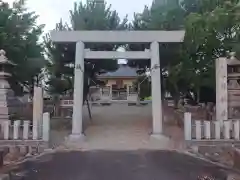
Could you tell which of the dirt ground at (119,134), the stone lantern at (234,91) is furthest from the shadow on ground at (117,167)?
the stone lantern at (234,91)

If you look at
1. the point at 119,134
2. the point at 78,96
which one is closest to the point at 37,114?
the point at 78,96

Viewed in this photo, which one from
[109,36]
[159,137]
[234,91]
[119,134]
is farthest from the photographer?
[119,134]

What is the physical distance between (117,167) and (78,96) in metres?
5.70

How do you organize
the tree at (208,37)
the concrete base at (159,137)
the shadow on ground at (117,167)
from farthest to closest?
1. the concrete base at (159,137)
2. the tree at (208,37)
3. the shadow on ground at (117,167)

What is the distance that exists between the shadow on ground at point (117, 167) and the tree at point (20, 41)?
19.2 ft

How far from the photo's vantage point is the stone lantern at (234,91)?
13.7m

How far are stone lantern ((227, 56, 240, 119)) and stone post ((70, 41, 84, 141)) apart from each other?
577cm

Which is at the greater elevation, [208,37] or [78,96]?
[208,37]

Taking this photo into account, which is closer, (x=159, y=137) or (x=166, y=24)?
(x=159, y=137)

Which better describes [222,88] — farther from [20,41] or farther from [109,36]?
[20,41]

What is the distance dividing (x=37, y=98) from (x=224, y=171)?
24.6 feet

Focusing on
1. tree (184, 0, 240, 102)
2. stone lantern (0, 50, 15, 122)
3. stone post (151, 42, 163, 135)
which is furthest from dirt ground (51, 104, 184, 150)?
tree (184, 0, 240, 102)

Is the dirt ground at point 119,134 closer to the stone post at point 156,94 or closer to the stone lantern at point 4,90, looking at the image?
the stone post at point 156,94

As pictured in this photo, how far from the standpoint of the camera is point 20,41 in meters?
15.4
